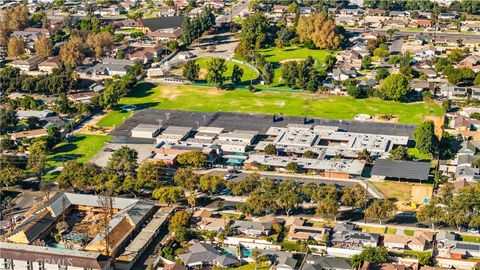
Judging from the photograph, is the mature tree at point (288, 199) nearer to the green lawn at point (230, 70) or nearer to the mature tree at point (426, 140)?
the mature tree at point (426, 140)

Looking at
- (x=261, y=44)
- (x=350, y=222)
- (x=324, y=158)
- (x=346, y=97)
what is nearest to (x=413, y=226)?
(x=350, y=222)

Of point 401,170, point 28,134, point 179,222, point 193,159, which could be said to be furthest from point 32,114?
point 401,170

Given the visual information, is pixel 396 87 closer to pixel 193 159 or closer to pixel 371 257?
pixel 193 159

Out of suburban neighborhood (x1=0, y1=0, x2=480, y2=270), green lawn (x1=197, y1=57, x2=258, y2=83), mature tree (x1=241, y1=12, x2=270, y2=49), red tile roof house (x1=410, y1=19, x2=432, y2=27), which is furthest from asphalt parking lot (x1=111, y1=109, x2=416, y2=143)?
red tile roof house (x1=410, y1=19, x2=432, y2=27)

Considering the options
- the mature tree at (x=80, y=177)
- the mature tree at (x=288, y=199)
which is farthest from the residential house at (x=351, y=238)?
the mature tree at (x=80, y=177)

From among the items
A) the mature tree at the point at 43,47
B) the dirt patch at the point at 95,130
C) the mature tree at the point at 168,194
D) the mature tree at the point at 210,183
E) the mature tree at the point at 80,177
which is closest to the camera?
the mature tree at the point at 168,194

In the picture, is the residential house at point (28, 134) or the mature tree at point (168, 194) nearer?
the mature tree at point (168, 194)

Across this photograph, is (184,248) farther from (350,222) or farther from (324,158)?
(324,158)
